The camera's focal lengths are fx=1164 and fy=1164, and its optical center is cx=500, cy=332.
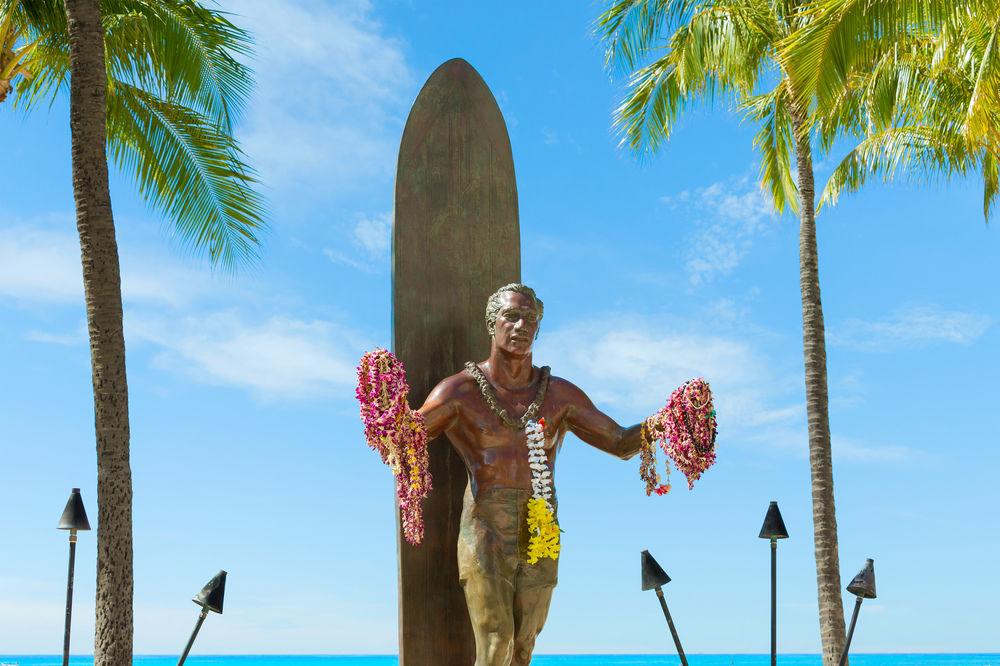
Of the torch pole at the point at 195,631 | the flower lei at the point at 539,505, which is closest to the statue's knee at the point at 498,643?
the flower lei at the point at 539,505

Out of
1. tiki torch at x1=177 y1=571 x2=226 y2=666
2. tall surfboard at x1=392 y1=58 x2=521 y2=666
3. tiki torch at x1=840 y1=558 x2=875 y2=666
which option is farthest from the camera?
tiki torch at x1=840 y1=558 x2=875 y2=666

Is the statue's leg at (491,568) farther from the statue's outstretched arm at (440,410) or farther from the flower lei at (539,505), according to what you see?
the statue's outstretched arm at (440,410)

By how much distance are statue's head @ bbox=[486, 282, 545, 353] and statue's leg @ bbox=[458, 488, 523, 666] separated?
0.81 m

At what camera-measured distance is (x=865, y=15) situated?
1066 cm

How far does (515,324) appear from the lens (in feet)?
20.8

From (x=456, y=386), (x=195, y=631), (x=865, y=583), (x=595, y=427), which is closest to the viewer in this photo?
(x=456, y=386)

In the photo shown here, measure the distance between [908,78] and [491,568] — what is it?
32.3ft

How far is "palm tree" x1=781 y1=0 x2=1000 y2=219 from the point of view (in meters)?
10.7

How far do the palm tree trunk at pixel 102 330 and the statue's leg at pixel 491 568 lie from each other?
3616mm

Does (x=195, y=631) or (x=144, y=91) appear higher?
(x=144, y=91)

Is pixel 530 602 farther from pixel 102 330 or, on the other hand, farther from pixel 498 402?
pixel 102 330

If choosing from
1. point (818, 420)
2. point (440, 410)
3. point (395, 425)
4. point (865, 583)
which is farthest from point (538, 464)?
point (818, 420)

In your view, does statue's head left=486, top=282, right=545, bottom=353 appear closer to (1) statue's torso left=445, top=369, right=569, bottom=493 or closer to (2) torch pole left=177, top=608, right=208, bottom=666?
(1) statue's torso left=445, top=369, right=569, bottom=493

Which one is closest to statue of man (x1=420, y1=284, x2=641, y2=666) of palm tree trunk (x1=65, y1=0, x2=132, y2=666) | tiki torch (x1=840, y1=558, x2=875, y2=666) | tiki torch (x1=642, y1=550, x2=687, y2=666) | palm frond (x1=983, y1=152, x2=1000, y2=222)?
tiki torch (x1=642, y1=550, x2=687, y2=666)
